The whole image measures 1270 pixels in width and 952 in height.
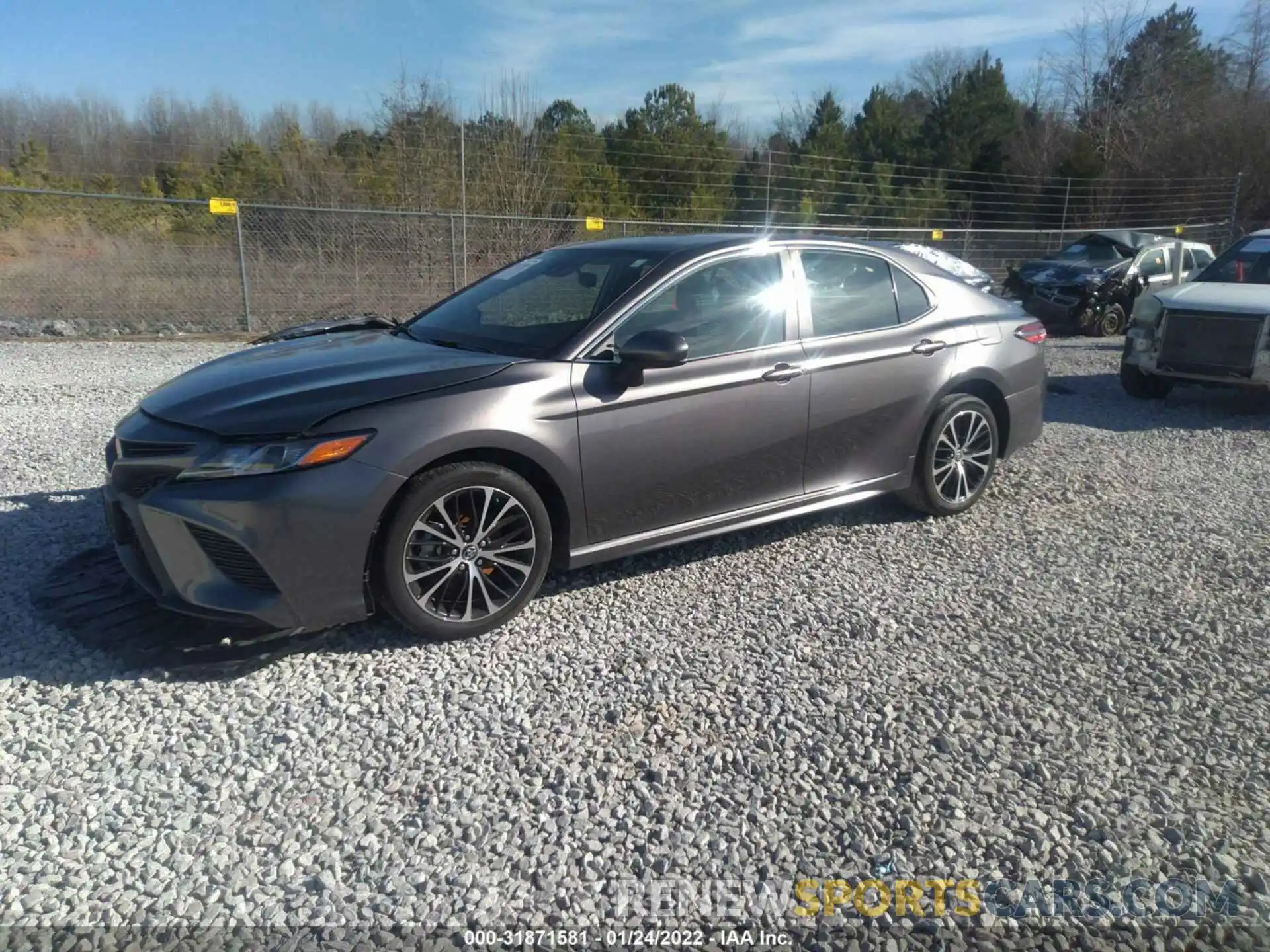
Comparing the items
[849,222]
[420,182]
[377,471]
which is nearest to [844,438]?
[377,471]

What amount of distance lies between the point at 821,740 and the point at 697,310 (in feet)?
7.03

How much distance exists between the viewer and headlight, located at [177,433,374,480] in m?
3.39

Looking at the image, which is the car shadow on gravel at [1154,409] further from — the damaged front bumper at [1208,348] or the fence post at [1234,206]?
the fence post at [1234,206]

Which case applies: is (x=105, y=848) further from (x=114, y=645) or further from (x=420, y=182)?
(x=420, y=182)

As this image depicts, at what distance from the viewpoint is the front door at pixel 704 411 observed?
4023 mm

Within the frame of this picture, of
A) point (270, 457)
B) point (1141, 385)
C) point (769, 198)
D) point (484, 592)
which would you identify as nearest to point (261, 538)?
point (270, 457)

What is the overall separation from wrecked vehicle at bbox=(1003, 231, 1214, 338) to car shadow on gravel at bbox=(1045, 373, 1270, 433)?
5586mm

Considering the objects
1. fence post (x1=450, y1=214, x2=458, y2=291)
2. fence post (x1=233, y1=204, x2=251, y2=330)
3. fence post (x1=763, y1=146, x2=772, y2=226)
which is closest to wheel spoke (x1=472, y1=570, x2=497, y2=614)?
fence post (x1=233, y1=204, x2=251, y2=330)

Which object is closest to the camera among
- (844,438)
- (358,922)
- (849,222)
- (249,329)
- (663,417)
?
(358,922)

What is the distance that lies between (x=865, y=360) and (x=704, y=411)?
3.63 ft

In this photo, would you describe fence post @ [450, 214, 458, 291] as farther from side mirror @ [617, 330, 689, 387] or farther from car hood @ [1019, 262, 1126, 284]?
side mirror @ [617, 330, 689, 387]

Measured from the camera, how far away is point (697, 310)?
4398mm

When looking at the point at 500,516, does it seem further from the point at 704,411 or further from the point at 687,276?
the point at 687,276

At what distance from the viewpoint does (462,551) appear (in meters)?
3.73
